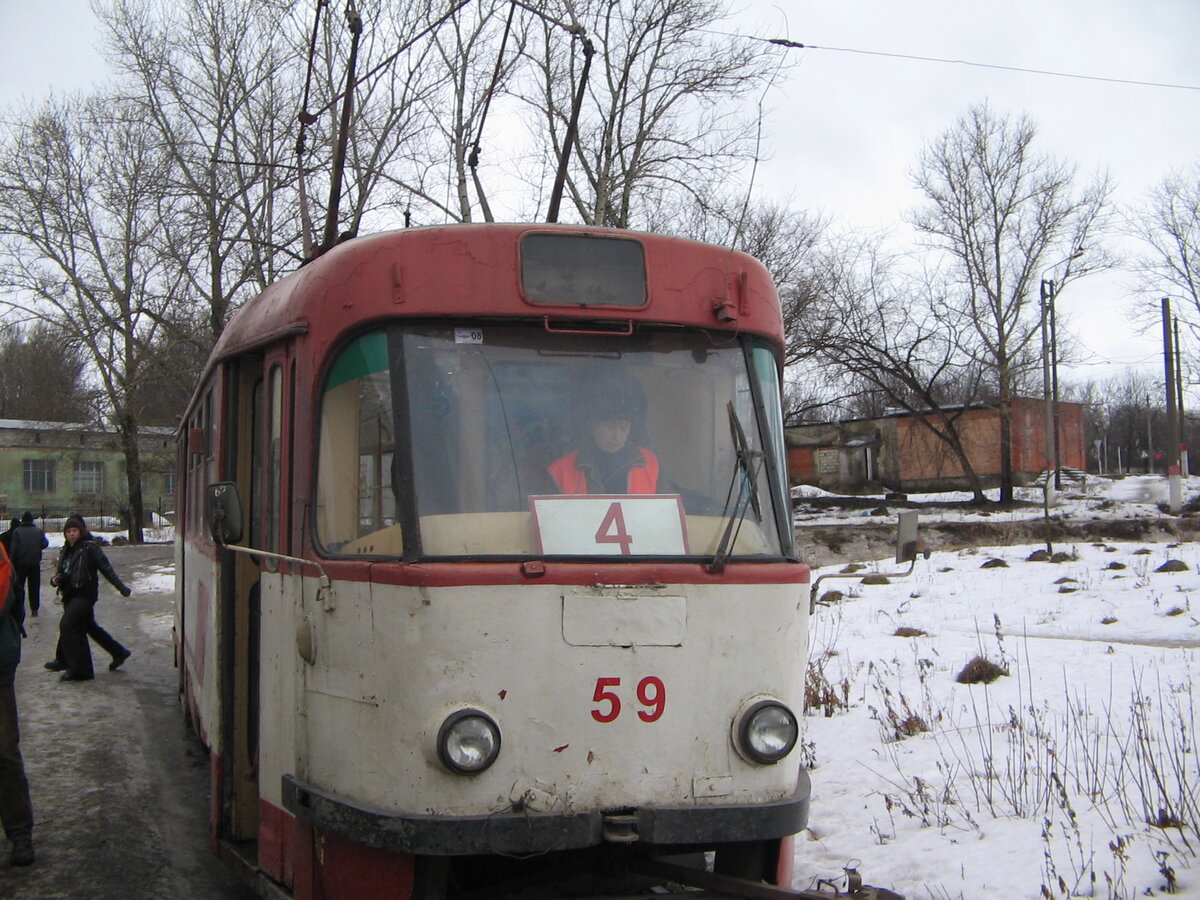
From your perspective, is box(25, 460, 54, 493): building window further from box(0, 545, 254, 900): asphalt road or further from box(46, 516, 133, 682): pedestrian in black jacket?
box(46, 516, 133, 682): pedestrian in black jacket

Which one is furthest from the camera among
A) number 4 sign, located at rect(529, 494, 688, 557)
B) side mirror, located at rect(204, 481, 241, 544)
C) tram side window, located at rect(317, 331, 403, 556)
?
side mirror, located at rect(204, 481, 241, 544)

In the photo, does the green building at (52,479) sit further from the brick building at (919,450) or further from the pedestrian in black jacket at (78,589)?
the pedestrian in black jacket at (78,589)

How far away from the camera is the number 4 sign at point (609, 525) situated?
3.67 metres

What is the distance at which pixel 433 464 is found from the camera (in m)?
3.71

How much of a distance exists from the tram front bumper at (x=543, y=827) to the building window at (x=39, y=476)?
215 feet

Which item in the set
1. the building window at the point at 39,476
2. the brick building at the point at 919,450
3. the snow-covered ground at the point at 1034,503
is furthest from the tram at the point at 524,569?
the building window at the point at 39,476

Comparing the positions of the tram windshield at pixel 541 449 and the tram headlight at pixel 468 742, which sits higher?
the tram windshield at pixel 541 449

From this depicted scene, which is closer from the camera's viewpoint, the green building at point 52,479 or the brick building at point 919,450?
the brick building at point 919,450

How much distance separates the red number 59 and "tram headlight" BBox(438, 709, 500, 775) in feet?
1.08

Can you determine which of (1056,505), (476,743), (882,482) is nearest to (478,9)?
(476,743)

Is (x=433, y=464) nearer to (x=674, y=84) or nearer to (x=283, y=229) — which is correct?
(x=674, y=84)

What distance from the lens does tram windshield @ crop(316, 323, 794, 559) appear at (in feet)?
12.1

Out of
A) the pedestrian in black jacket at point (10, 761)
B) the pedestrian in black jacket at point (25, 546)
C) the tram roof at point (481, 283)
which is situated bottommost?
the pedestrian in black jacket at point (10, 761)

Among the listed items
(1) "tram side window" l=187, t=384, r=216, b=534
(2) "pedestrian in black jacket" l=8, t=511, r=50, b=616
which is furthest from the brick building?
(1) "tram side window" l=187, t=384, r=216, b=534
